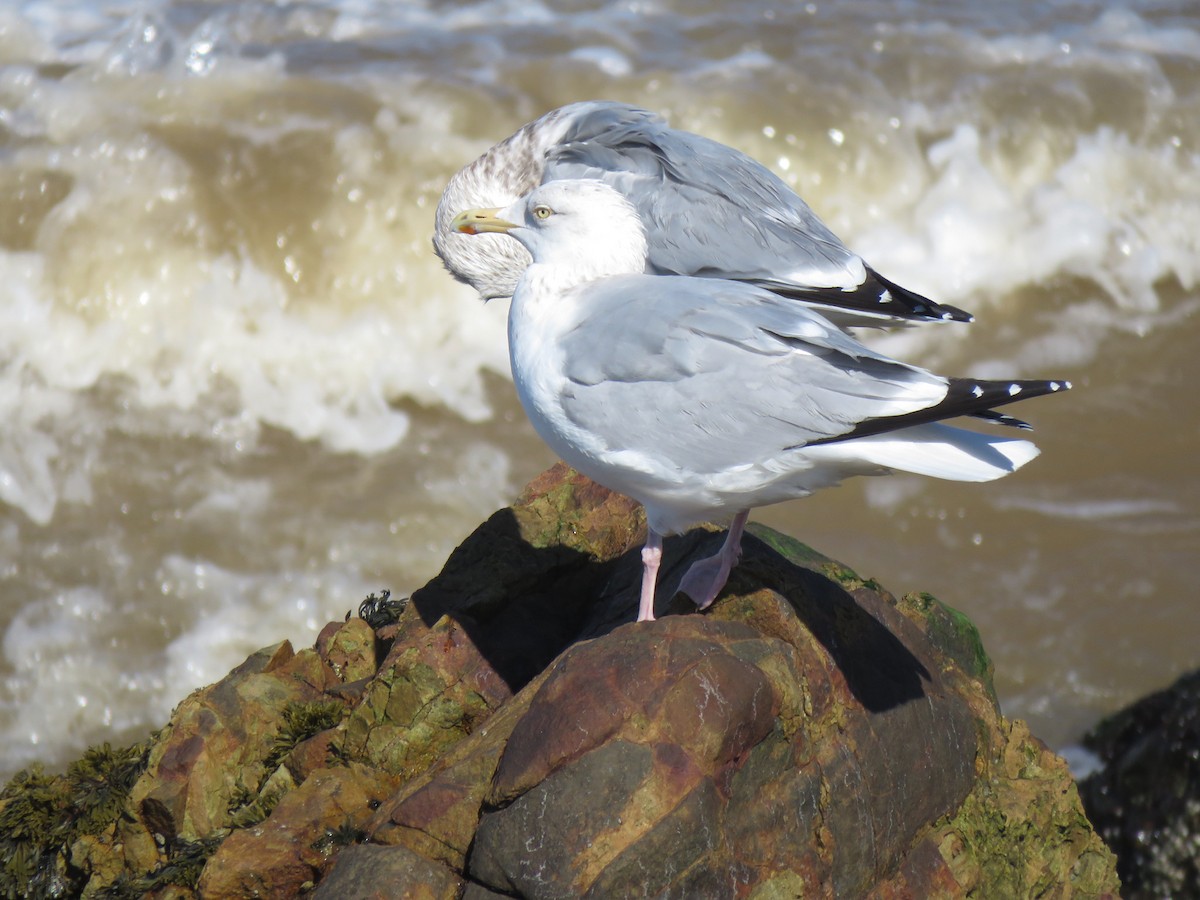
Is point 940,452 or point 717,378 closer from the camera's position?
point 940,452

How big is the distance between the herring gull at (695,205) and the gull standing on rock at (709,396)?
1.96 feet

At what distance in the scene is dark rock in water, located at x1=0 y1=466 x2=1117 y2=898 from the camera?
10.1ft

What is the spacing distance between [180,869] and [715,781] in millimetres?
1593

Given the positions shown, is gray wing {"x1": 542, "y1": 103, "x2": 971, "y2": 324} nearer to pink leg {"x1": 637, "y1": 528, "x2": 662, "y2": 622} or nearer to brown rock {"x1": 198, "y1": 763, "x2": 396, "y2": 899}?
pink leg {"x1": 637, "y1": 528, "x2": 662, "y2": 622}

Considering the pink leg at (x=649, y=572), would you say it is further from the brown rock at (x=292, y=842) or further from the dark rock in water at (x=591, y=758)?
the brown rock at (x=292, y=842)

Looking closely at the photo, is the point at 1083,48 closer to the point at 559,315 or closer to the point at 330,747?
the point at 559,315

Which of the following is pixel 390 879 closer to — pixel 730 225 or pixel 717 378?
pixel 717 378

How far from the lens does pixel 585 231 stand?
388 centimetres

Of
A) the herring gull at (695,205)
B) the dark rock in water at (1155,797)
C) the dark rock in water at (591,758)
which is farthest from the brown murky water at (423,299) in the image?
the herring gull at (695,205)

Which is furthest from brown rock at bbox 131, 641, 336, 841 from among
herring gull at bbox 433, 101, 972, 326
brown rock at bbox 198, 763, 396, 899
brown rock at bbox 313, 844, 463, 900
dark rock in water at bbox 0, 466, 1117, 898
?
herring gull at bbox 433, 101, 972, 326

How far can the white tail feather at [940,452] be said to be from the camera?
3.05 meters

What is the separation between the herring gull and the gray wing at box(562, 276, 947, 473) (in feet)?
2.42

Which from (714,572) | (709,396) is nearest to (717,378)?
(709,396)

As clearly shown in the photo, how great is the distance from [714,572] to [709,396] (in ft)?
2.36
